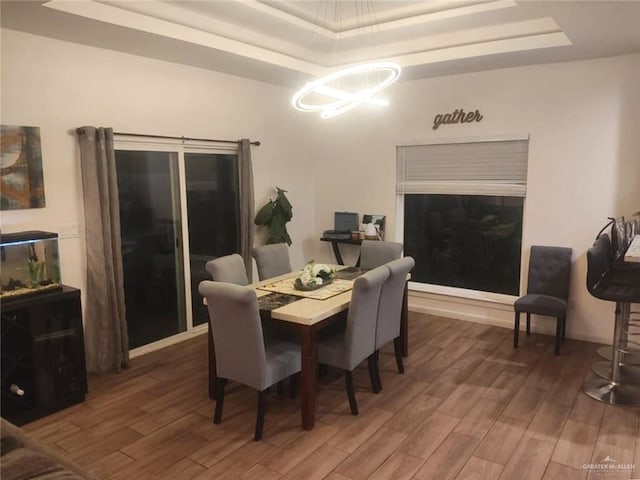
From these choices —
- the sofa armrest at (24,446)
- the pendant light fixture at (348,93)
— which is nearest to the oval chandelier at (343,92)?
the pendant light fixture at (348,93)

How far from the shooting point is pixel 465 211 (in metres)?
5.29

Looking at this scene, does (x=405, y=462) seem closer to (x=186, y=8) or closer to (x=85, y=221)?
(x=85, y=221)

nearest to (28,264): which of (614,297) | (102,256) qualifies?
(102,256)

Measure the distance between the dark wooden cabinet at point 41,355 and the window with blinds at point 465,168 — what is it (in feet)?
12.3

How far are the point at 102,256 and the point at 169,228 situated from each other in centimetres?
85

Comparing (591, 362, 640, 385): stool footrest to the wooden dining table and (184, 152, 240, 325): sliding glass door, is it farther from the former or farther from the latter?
(184, 152, 240, 325): sliding glass door

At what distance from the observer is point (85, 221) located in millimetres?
3838

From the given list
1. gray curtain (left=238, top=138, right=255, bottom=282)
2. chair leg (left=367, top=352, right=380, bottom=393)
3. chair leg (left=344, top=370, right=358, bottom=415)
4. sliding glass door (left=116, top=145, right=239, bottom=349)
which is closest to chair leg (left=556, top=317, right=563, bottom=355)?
chair leg (left=367, top=352, right=380, bottom=393)

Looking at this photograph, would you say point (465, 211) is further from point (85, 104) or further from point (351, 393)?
point (85, 104)

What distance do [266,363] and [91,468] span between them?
1152 millimetres

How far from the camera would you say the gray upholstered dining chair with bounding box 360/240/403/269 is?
14.5 feet

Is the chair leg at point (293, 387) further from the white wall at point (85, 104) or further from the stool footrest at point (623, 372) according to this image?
the stool footrest at point (623, 372)

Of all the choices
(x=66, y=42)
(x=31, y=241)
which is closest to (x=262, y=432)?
(x=31, y=241)

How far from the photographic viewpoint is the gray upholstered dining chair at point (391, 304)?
3424mm
